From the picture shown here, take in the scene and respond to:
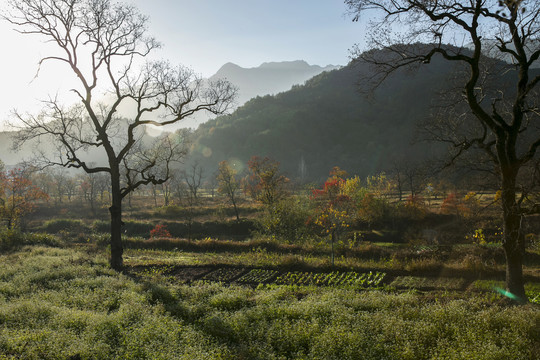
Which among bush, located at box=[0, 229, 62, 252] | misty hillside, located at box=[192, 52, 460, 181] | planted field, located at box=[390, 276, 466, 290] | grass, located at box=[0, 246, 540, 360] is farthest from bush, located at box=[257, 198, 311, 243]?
misty hillside, located at box=[192, 52, 460, 181]

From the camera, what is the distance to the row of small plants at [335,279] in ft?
47.8

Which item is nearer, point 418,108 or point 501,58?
point 501,58

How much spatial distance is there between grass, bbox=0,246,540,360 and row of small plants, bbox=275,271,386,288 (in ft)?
8.91

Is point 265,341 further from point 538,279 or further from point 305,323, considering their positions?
point 538,279

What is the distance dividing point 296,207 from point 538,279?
66.6 ft

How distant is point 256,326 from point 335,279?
7.30 metres

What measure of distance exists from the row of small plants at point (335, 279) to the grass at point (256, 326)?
2714 mm

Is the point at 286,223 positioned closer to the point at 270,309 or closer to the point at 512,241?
the point at 270,309

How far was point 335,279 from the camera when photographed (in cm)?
1540

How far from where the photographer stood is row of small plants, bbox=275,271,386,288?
14.6 m

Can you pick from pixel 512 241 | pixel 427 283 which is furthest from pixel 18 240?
pixel 512 241

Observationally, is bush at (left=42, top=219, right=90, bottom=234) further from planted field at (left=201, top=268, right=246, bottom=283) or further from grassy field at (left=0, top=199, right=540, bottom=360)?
planted field at (left=201, top=268, right=246, bottom=283)

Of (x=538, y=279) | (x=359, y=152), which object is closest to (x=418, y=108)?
(x=359, y=152)

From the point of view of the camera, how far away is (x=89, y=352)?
755 cm
